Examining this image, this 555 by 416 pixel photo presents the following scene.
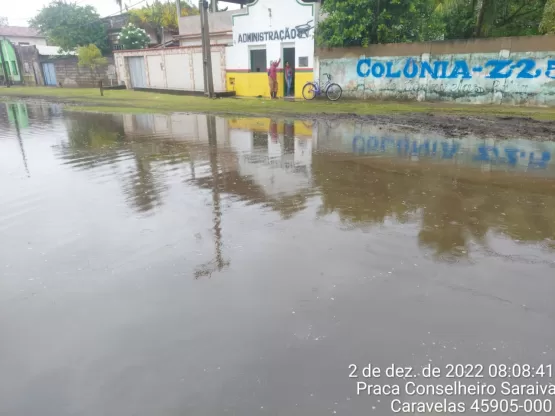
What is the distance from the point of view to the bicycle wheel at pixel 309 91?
2183 centimetres

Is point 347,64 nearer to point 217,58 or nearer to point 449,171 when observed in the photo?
point 217,58

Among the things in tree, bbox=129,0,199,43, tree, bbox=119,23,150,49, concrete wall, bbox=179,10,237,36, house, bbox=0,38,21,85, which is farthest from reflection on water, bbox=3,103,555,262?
house, bbox=0,38,21,85

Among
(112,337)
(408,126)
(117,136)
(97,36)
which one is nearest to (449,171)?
(408,126)

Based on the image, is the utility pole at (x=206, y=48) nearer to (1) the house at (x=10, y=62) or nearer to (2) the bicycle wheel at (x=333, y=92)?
(2) the bicycle wheel at (x=333, y=92)

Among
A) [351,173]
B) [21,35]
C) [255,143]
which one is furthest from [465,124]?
[21,35]

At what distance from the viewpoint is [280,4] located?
22266 millimetres

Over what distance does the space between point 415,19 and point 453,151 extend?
43.7 ft

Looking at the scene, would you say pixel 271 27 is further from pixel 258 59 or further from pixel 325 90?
pixel 325 90

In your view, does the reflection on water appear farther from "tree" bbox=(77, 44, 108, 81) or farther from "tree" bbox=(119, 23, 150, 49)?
"tree" bbox=(119, 23, 150, 49)

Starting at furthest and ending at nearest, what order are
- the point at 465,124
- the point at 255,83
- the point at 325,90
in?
the point at 255,83 < the point at 325,90 < the point at 465,124

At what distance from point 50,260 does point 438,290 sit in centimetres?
397

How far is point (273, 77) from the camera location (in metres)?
23.0

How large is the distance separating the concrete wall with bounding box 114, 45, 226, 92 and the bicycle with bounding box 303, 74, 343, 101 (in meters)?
6.27

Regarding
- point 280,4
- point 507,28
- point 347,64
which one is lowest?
point 347,64
